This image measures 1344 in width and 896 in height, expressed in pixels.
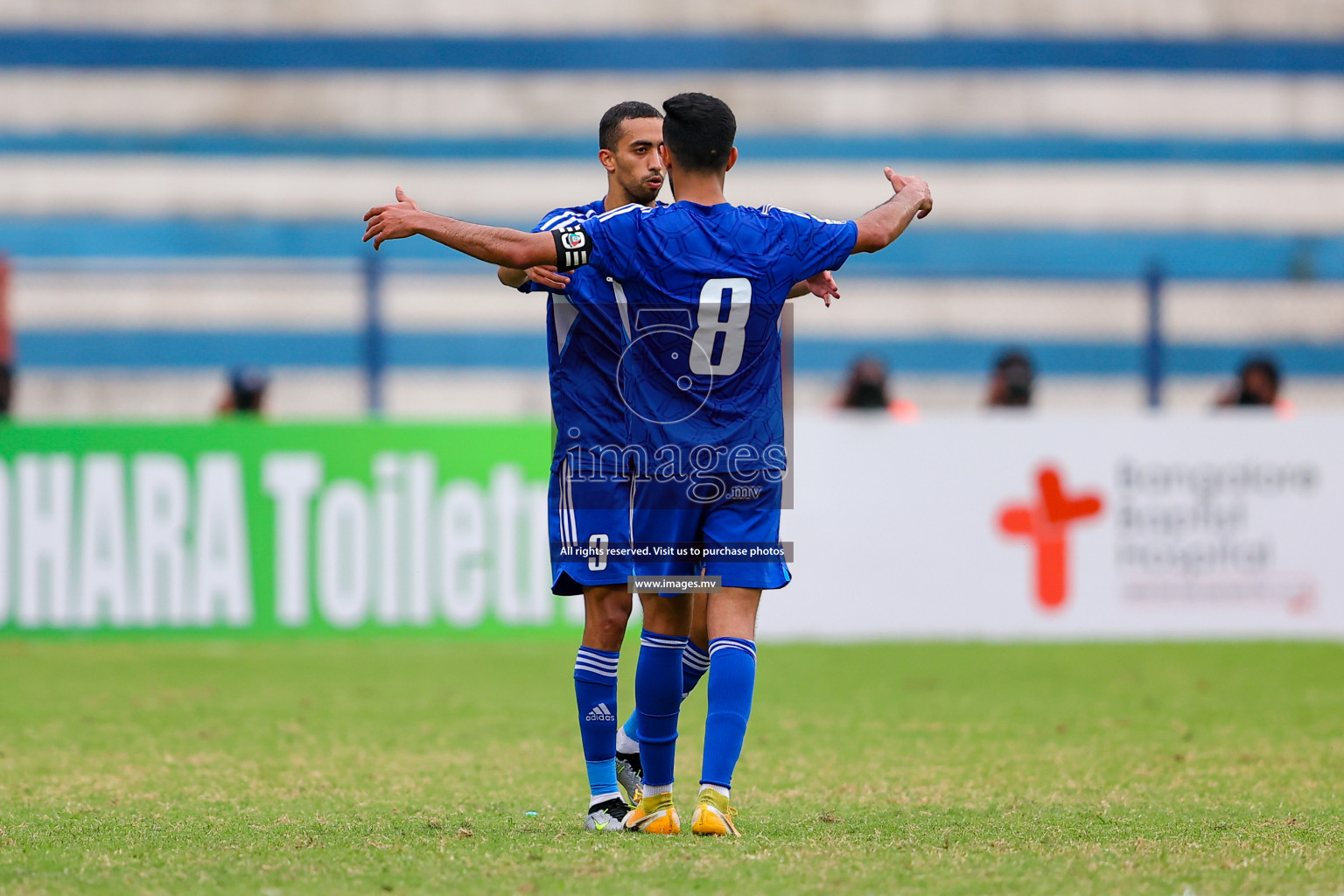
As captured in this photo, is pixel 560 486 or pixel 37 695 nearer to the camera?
pixel 560 486

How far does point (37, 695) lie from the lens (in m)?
→ 7.70

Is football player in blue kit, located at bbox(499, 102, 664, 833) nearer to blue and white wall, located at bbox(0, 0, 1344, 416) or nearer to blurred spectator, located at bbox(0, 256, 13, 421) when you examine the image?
blurred spectator, located at bbox(0, 256, 13, 421)

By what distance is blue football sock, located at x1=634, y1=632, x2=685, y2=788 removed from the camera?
4.51m

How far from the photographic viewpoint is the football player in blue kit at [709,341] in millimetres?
4301

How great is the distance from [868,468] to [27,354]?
24.2 ft

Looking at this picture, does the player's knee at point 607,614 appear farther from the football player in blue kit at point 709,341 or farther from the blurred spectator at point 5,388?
the blurred spectator at point 5,388

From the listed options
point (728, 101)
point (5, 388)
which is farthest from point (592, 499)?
point (728, 101)

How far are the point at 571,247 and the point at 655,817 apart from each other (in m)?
1.55

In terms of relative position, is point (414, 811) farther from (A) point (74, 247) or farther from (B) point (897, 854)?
(A) point (74, 247)

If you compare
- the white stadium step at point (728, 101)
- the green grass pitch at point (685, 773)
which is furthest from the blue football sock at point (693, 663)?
the white stadium step at point (728, 101)

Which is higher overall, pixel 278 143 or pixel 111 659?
pixel 278 143

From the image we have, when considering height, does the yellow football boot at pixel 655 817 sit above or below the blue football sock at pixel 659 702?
below

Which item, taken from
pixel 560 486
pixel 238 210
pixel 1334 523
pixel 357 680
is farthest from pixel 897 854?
pixel 238 210

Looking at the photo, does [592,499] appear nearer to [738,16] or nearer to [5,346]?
[5,346]
